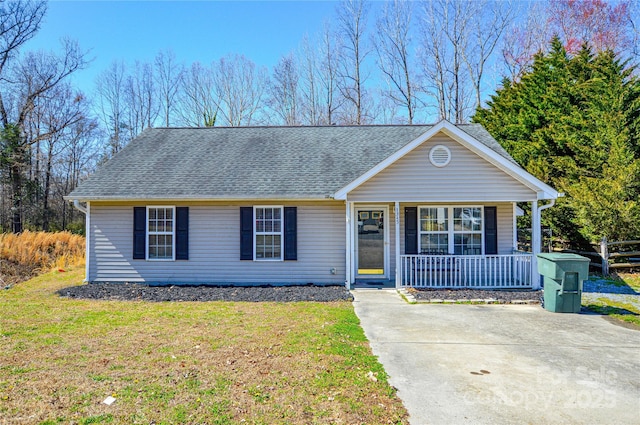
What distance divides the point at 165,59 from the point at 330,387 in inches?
1340

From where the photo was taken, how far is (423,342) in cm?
600

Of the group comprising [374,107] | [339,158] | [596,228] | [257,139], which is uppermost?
[374,107]

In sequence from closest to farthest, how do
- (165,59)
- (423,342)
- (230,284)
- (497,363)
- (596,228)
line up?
(497,363), (423,342), (230,284), (596,228), (165,59)

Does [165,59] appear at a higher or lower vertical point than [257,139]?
higher

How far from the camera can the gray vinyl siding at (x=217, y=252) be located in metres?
10.9

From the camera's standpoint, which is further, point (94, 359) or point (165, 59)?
point (165, 59)

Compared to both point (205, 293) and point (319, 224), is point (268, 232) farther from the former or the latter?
point (205, 293)

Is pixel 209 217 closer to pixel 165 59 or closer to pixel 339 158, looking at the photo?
pixel 339 158

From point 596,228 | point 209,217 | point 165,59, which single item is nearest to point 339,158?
point 209,217

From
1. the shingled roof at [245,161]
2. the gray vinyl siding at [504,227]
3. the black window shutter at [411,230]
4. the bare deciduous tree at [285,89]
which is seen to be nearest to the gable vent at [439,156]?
the shingled roof at [245,161]

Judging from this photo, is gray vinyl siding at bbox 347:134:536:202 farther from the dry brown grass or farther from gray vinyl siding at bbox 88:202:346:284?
the dry brown grass

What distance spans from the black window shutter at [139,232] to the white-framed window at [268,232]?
3115 mm

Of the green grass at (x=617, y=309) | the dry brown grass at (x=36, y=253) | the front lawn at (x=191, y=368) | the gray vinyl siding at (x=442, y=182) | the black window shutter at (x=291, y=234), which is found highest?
the gray vinyl siding at (x=442, y=182)

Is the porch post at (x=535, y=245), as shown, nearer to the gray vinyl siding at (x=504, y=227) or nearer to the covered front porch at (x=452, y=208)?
the covered front porch at (x=452, y=208)
